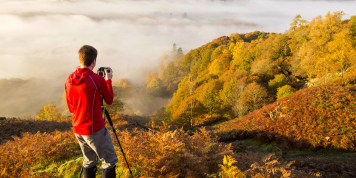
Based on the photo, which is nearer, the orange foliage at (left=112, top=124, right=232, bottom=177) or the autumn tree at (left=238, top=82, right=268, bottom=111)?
the orange foliage at (left=112, top=124, right=232, bottom=177)

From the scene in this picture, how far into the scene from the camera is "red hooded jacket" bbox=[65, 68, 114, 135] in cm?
296

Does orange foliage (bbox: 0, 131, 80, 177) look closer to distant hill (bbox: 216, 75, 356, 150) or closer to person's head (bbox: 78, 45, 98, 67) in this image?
person's head (bbox: 78, 45, 98, 67)

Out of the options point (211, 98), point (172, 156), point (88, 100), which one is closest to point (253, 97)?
point (211, 98)

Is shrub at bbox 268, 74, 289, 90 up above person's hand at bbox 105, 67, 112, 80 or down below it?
below

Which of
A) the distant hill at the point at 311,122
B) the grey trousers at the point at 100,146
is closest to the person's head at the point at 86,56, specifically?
the grey trousers at the point at 100,146

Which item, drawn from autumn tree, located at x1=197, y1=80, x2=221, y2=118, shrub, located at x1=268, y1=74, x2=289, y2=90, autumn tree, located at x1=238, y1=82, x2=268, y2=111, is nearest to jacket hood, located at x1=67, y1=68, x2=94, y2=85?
autumn tree, located at x1=238, y1=82, x2=268, y2=111

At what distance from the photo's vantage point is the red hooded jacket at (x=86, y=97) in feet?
9.72

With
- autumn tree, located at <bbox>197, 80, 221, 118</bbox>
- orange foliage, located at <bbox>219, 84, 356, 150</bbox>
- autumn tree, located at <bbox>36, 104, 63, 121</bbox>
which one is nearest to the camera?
orange foliage, located at <bbox>219, 84, 356, 150</bbox>

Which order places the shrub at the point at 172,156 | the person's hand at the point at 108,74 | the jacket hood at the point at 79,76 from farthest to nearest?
the shrub at the point at 172,156, the person's hand at the point at 108,74, the jacket hood at the point at 79,76

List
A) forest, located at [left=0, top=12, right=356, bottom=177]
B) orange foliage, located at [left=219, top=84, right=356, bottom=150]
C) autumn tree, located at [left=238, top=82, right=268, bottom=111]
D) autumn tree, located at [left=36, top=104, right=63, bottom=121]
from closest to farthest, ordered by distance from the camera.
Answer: forest, located at [left=0, top=12, right=356, bottom=177]
orange foliage, located at [left=219, top=84, right=356, bottom=150]
autumn tree, located at [left=238, top=82, right=268, bottom=111]
autumn tree, located at [left=36, top=104, right=63, bottom=121]

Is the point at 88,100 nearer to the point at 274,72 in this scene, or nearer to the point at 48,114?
the point at 274,72

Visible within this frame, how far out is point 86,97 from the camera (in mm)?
2975

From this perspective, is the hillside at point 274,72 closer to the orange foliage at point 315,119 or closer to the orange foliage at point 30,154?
the orange foliage at point 315,119

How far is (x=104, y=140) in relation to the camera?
3.26 metres
